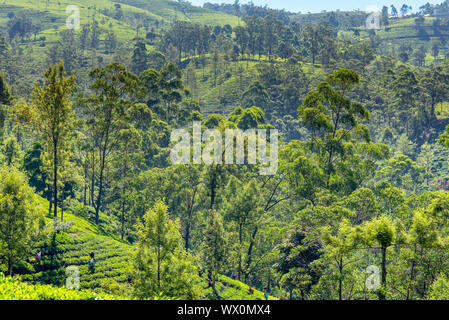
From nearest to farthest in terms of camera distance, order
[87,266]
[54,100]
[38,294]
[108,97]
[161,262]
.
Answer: [38,294] < [161,262] < [87,266] < [54,100] < [108,97]

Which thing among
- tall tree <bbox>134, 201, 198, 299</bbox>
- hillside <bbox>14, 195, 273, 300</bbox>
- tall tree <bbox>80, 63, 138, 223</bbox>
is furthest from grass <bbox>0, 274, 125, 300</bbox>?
tall tree <bbox>80, 63, 138, 223</bbox>

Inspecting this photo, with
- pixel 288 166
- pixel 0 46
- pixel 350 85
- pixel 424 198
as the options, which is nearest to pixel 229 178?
pixel 288 166

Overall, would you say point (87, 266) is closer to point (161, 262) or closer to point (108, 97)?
point (161, 262)

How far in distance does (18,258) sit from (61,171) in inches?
751

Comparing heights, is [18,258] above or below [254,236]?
above

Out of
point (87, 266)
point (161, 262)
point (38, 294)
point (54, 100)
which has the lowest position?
point (87, 266)

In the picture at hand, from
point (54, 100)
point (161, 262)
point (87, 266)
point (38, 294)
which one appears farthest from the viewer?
point (54, 100)

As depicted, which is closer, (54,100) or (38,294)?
(38,294)

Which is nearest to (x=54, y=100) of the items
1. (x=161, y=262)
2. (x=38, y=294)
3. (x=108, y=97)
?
(x=108, y=97)

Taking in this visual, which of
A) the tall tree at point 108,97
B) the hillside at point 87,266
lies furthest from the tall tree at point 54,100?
the tall tree at point 108,97

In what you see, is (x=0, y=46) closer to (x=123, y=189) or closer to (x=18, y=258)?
(x=123, y=189)

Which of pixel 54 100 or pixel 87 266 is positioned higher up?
pixel 54 100

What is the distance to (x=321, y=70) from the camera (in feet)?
433
